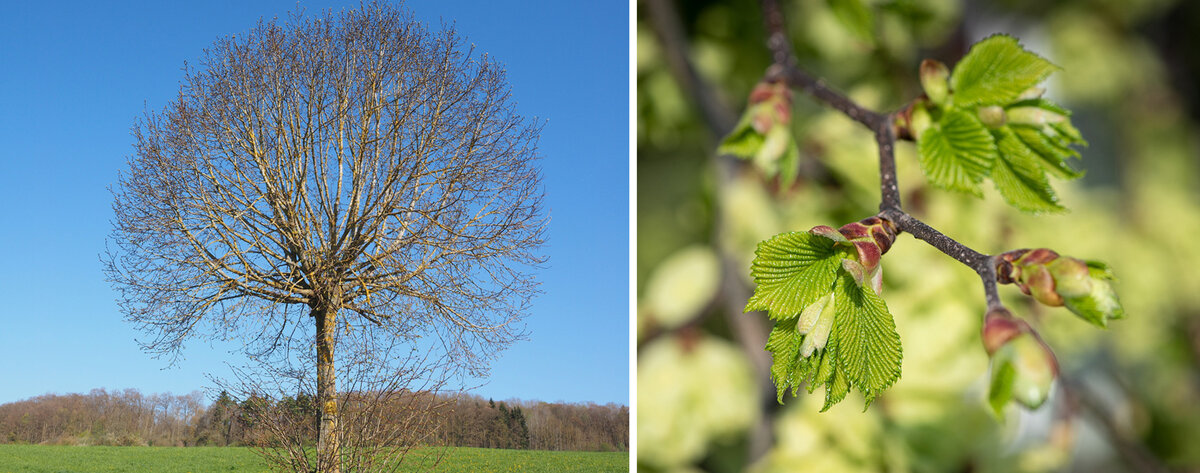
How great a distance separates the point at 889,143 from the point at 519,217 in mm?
1984

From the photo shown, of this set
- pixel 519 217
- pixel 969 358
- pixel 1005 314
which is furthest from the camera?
pixel 519 217

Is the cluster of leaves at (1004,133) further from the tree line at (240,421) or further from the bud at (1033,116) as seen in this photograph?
the tree line at (240,421)

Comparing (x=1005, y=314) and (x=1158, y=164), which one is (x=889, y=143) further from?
(x=1158, y=164)

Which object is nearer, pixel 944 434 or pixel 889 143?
pixel 889 143

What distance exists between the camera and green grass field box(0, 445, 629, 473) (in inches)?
72.9

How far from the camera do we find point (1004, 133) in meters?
0.31

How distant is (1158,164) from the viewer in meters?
0.87

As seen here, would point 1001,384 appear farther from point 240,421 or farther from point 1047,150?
point 240,421

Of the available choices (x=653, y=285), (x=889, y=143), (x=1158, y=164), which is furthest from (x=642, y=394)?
(x=1158, y=164)

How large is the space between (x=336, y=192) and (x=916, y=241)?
1.82 m

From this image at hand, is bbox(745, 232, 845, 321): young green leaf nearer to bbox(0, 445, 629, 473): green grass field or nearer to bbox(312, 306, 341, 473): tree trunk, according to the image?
bbox(312, 306, 341, 473): tree trunk

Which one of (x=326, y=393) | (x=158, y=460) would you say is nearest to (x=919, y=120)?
(x=326, y=393)

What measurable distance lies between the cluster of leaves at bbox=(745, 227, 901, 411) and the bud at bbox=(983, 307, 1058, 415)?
0.03 meters

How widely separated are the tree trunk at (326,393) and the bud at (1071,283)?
200cm
